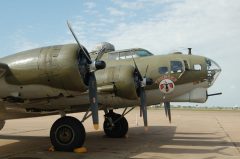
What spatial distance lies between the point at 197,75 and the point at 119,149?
515 cm

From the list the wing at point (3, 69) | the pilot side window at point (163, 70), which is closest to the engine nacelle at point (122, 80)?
the pilot side window at point (163, 70)

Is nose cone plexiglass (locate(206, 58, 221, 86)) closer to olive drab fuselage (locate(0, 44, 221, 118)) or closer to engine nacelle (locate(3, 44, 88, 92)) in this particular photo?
olive drab fuselage (locate(0, 44, 221, 118))

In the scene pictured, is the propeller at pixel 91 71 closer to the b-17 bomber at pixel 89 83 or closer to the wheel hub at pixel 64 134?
the b-17 bomber at pixel 89 83

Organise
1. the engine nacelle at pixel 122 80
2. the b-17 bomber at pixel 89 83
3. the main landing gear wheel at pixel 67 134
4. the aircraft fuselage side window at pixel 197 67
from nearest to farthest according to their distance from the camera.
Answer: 1. the b-17 bomber at pixel 89 83
2. the main landing gear wheel at pixel 67 134
3. the engine nacelle at pixel 122 80
4. the aircraft fuselage side window at pixel 197 67

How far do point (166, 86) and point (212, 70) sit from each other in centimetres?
228

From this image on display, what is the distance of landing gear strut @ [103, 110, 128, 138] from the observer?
17094 mm

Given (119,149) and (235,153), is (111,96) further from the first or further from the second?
(235,153)

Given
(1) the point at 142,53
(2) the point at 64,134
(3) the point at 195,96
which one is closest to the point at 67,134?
(2) the point at 64,134

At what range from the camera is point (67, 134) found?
11672mm

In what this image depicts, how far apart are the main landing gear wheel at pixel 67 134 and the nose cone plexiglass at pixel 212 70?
6.69 meters

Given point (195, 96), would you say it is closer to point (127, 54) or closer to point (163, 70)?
point (163, 70)

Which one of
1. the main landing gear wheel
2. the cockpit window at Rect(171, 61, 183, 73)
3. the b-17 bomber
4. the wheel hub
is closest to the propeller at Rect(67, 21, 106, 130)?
the b-17 bomber

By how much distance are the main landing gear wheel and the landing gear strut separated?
5408mm

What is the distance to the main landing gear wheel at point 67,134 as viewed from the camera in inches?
452
